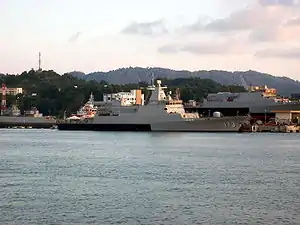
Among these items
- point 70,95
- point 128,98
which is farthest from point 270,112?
point 70,95

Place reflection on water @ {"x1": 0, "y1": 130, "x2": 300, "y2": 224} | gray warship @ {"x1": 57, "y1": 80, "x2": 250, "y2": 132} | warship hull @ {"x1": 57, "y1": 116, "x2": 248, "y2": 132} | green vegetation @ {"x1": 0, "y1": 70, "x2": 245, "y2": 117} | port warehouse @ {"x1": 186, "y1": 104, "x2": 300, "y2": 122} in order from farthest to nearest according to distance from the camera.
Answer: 1. green vegetation @ {"x1": 0, "y1": 70, "x2": 245, "y2": 117}
2. port warehouse @ {"x1": 186, "y1": 104, "x2": 300, "y2": 122}
3. gray warship @ {"x1": 57, "y1": 80, "x2": 250, "y2": 132}
4. warship hull @ {"x1": 57, "y1": 116, "x2": 248, "y2": 132}
5. reflection on water @ {"x1": 0, "y1": 130, "x2": 300, "y2": 224}

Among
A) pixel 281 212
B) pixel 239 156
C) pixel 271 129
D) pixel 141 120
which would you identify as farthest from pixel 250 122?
pixel 281 212

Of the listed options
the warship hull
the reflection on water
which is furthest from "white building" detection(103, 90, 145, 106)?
the reflection on water

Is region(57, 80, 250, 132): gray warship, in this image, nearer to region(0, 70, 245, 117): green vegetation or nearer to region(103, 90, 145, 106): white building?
region(103, 90, 145, 106): white building

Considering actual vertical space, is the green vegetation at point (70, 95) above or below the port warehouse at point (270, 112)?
above

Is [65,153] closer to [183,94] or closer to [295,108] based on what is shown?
[295,108]

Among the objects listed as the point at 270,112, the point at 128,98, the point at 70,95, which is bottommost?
the point at 270,112

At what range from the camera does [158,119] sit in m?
75.8

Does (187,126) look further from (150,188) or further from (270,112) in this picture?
(150,188)

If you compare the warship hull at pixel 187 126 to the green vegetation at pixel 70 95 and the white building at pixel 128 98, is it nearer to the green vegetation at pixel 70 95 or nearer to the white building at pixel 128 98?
the white building at pixel 128 98

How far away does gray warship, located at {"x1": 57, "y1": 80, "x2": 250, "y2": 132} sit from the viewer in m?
75.4

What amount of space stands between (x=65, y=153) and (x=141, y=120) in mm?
33827

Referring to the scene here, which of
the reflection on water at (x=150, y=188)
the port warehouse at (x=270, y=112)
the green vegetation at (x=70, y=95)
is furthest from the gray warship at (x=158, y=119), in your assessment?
the green vegetation at (x=70, y=95)

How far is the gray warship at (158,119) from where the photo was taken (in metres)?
75.4
